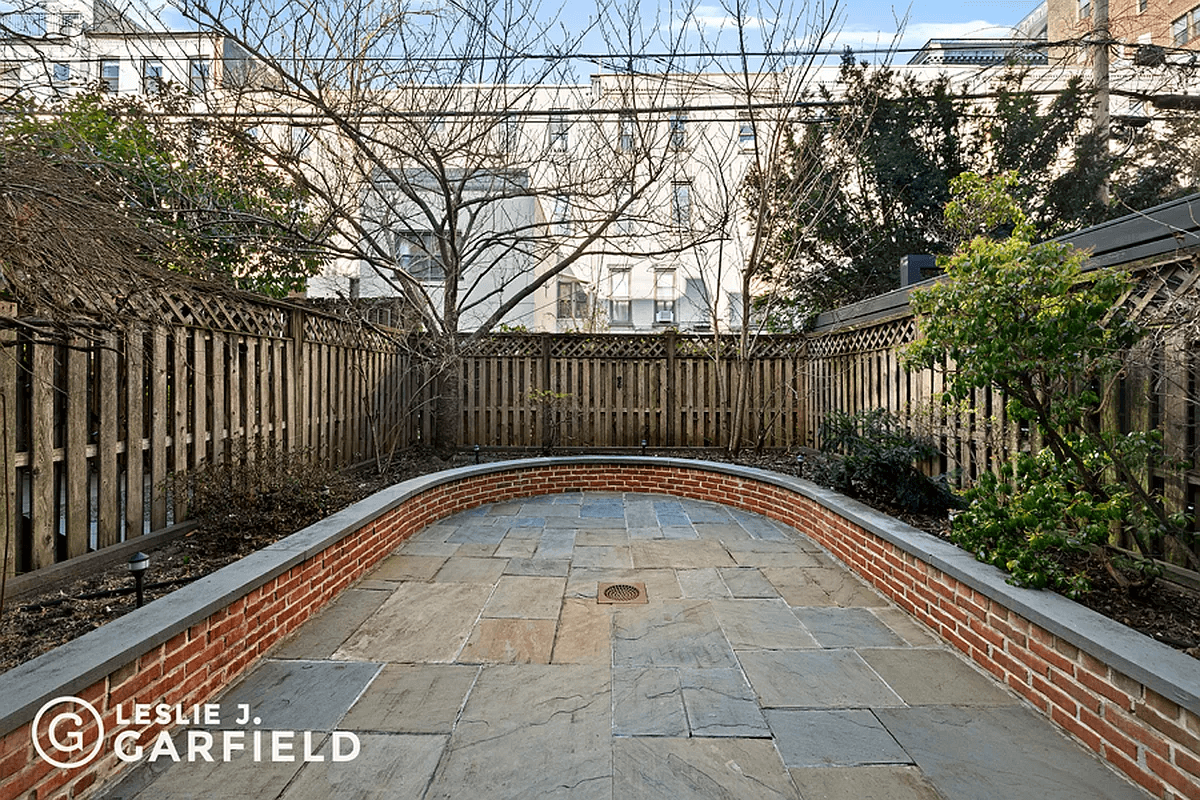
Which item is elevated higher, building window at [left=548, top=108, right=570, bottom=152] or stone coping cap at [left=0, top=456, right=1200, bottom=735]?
building window at [left=548, top=108, right=570, bottom=152]

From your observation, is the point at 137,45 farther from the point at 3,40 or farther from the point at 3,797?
the point at 3,797

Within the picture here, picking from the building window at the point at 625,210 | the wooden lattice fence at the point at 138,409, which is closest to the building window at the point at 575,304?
the building window at the point at 625,210

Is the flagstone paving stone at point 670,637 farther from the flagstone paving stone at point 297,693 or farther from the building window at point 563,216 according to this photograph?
the building window at point 563,216

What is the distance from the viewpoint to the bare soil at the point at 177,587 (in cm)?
246

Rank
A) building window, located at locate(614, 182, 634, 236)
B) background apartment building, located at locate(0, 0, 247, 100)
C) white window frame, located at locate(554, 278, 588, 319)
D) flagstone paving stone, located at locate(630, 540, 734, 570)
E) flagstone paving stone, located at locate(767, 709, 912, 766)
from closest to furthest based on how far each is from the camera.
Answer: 1. flagstone paving stone, located at locate(767, 709, 912, 766)
2. background apartment building, located at locate(0, 0, 247, 100)
3. flagstone paving stone, located at locate(630, 540, 734, 570)
4. building window, located at locate(614, 182, 634, 236)
5. white window frame, located at locate(554, 278, 588, 319)

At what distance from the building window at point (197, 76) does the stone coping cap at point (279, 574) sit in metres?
4.49

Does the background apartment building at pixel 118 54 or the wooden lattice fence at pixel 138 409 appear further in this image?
the background apartment building at pixel 118 54

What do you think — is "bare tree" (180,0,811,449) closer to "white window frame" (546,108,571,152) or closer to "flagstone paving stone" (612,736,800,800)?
"white window frame" (546,108,571,152)

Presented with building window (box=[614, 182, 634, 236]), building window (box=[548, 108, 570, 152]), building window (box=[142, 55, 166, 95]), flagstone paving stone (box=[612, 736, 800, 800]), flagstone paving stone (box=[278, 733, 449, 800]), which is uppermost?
building window (box=[548, 108, 570, 152])

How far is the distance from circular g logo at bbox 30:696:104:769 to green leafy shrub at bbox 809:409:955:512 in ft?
15.7

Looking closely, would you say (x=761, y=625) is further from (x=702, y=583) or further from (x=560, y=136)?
(x=560, y=136)

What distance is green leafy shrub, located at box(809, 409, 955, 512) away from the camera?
468 cm

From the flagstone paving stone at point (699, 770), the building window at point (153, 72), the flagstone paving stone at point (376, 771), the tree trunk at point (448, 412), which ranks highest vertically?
the building window at point (153, 72)

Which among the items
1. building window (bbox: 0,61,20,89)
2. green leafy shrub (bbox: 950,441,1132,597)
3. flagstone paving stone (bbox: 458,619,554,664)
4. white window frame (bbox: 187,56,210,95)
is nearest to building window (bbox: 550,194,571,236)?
white window frame (bbox: 187,56,210,95)
